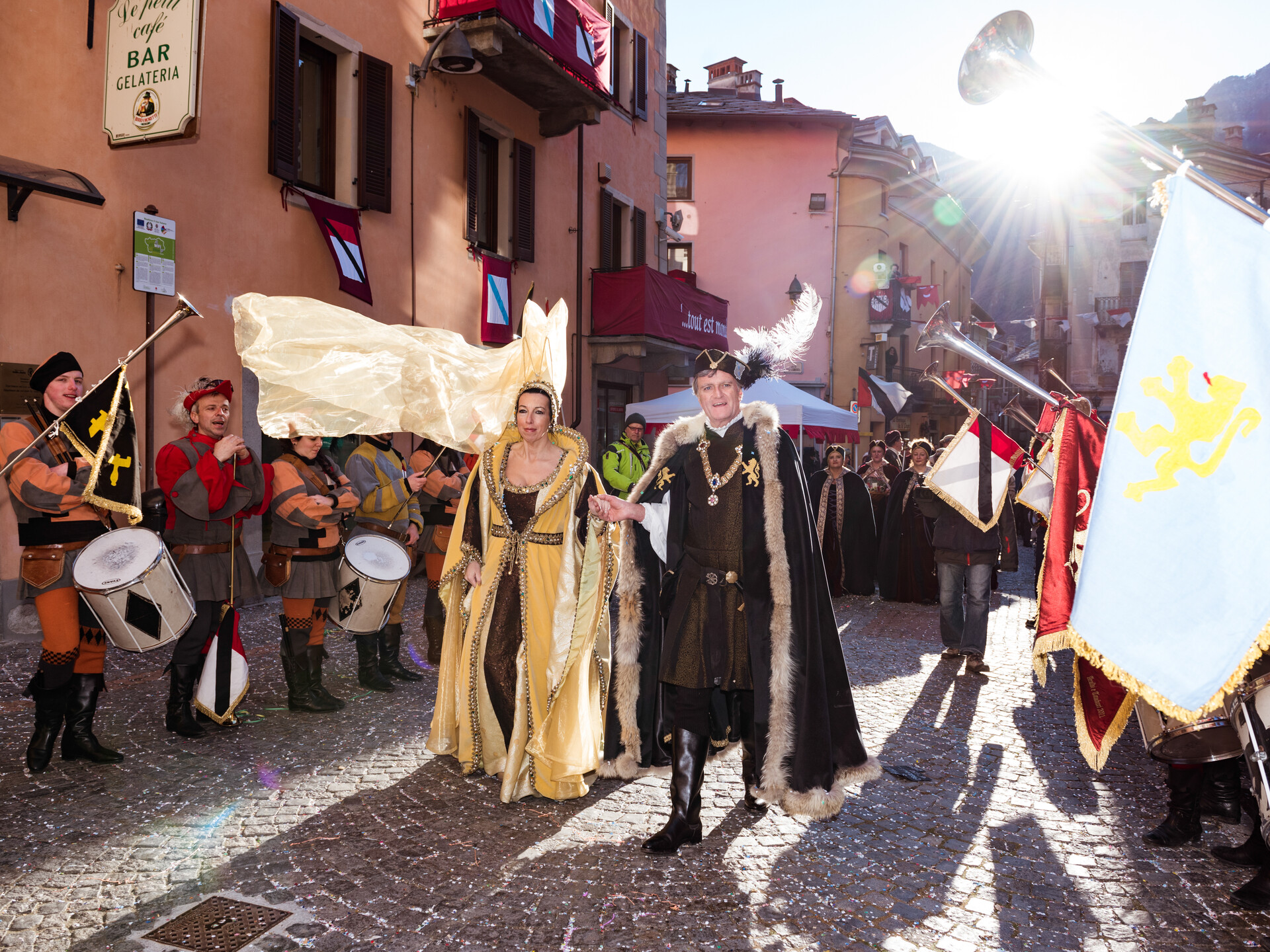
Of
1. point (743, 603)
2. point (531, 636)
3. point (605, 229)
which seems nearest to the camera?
point (743, 603)

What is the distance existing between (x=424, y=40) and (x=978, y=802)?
1148cm

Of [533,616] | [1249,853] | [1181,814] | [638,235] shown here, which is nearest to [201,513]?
[533,616]

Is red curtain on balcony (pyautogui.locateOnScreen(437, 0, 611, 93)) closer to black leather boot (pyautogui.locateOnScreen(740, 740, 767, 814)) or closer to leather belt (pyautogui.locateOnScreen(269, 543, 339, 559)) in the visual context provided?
leather belt (pyautogui.locateOnScreen(269, 543, 339, 559))

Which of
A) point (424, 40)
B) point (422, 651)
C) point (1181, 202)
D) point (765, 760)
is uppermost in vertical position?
point (424, 40)

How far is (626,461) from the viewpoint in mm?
12531

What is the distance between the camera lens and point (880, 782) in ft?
15.1

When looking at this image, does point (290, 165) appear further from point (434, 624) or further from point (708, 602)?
point (708, 602)

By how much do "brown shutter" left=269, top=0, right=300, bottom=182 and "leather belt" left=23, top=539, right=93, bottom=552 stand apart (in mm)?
6570

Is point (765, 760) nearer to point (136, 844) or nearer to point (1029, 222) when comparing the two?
point (136, 844)

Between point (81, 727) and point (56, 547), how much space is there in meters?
0.89

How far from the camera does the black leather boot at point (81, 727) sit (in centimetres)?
455

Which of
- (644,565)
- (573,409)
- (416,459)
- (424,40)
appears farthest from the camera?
(573,409)

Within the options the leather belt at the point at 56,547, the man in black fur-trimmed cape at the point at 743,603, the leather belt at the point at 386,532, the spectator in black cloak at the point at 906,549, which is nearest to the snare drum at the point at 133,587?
the leather belt at the point at 56,547

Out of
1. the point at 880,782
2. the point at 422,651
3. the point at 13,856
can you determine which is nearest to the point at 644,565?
the point at 880,782
